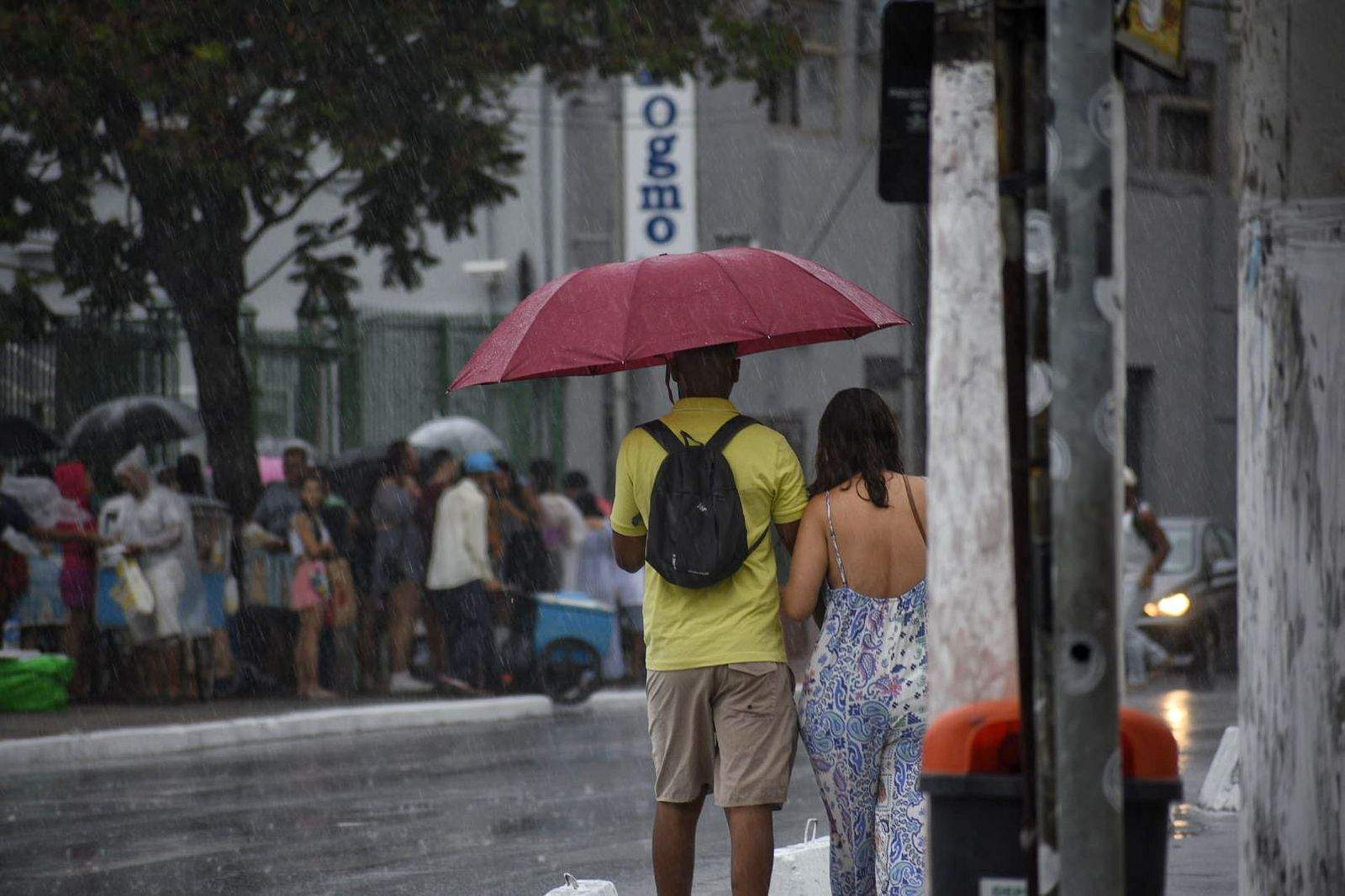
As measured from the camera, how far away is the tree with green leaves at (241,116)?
16.5 m

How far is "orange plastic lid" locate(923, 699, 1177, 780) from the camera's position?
137 inches

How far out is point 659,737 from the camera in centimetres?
579

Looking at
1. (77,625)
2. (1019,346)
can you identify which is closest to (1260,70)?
(1019,346)

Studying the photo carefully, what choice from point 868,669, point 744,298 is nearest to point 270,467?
point 744,298

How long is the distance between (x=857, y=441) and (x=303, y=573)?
10.9 metres

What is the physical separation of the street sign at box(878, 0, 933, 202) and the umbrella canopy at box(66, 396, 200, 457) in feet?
45.7

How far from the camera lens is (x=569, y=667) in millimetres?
16359

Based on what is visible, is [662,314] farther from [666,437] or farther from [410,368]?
[410,368]

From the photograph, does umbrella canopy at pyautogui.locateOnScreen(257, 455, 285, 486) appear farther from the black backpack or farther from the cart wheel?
the black backpack

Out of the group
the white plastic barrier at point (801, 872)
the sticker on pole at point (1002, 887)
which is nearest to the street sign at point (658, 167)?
the white plastic barrier at point (801, 872)

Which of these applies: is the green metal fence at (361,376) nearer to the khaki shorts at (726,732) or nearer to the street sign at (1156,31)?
the khaki shorts at (726,732)

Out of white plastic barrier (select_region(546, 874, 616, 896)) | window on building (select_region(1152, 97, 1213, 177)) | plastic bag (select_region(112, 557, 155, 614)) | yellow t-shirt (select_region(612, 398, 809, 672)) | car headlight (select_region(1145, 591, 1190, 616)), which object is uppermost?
window on building (select_region(1152, 97, 1213, 177))

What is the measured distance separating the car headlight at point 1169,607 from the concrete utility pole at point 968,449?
14.7 m

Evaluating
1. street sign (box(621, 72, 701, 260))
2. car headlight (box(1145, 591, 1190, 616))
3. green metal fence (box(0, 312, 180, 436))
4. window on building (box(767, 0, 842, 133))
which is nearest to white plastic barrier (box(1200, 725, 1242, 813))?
car headlight (box(1145, 591, 1190, 616))
